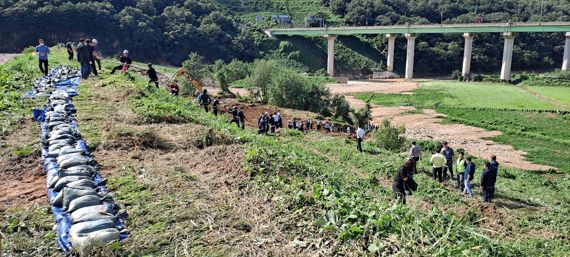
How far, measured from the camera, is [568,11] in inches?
4163

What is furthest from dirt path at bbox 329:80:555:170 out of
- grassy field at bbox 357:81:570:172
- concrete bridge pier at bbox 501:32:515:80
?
concrete bridge pier at bbox 501:32:515:80

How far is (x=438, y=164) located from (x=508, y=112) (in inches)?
1378

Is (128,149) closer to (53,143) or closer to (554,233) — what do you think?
(53,143)

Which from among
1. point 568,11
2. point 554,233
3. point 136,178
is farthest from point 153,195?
point 568,11

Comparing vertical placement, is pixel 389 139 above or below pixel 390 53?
below

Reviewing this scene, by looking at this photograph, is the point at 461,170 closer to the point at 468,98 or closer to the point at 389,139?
the point at 389,139

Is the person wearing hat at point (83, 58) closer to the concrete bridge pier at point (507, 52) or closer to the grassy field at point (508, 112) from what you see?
the grassy field at point (508, 112)

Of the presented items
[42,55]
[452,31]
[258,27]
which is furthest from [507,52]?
[42,55]

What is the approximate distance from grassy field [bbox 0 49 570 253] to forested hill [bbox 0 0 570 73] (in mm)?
64729

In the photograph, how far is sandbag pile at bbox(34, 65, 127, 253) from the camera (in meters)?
6.25

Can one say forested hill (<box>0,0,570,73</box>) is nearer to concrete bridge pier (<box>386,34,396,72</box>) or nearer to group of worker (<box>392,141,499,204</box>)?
concrete bridge pier (<box>386,34,396,72</box>)

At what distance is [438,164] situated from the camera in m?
17.7

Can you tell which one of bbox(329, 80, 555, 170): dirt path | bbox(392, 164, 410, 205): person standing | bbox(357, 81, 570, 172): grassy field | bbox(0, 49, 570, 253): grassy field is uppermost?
bbox(0, 49, 570, 253): grassy field

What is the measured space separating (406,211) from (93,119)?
9505 millimetres
